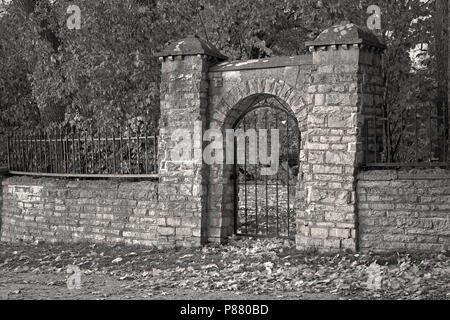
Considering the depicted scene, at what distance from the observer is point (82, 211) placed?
1051cm

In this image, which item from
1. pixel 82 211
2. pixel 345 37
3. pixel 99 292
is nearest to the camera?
pixel 99 292

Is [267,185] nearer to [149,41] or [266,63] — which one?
[149,41]

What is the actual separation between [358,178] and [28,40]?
8.40 m

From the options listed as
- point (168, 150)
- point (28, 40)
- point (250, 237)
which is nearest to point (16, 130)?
point (28, 40)

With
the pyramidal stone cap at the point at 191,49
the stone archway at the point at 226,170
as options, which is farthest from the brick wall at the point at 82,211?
the pyramidal stone cap at the point at 191,49

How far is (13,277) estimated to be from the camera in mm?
8461

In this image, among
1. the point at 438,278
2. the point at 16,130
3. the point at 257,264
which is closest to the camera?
the point at 438,278

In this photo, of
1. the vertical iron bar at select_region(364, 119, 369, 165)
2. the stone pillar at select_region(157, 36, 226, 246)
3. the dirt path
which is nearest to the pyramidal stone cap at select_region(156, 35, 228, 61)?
the stone pillar at select_region(157, 36, 226, 246)

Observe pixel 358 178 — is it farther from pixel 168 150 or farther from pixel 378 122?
pixel 168 150

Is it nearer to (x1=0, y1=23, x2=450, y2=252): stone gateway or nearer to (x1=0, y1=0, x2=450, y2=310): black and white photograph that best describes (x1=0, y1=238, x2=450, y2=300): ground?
(x1=0, y1=0, x2=450, y2=310): black and white photograph

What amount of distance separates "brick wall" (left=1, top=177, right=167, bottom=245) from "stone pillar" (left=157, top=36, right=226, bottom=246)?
0.26 m

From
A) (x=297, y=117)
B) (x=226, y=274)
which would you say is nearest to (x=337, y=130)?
(x=297, y=117)

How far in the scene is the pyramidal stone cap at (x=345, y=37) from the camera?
815 cm

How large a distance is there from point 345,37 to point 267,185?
6.61 m
